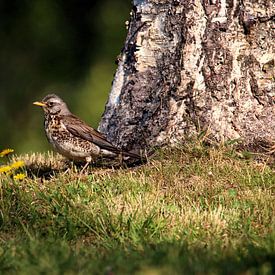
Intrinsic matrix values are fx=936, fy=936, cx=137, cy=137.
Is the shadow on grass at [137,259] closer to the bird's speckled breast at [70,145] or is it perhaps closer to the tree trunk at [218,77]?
the tree trunk at [218,77]

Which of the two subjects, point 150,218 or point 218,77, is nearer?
point 150,218

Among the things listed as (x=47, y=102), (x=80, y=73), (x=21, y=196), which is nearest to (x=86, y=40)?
(x=80, y=73)

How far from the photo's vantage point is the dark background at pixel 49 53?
19.9 meters

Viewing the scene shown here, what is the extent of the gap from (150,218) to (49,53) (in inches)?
531

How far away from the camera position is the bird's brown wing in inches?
408

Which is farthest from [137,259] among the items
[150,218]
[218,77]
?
[218,77]

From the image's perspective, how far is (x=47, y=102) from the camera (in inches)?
430

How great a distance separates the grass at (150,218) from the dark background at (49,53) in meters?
9.53

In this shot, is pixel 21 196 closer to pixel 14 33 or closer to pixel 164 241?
pixel 164 241

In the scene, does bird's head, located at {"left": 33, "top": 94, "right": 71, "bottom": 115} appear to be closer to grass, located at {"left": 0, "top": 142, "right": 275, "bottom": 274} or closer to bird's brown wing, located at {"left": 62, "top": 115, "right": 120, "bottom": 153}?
bird's brown wing, located at {"left": 62, "top": 115, "right": 120, "bottom": 153}

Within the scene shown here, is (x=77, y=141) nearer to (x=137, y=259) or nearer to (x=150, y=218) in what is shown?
(x=150, y=218)

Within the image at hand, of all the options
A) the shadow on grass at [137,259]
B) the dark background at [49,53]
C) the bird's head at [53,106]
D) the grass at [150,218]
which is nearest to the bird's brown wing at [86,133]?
the bird's head at [53,106]

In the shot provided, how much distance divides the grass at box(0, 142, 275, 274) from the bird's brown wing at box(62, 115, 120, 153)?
290 mm

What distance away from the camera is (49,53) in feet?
67.7
